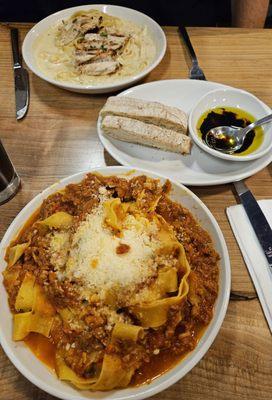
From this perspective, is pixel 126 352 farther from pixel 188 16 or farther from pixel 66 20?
pixel 188 16

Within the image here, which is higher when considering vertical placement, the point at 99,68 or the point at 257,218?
the point at 99,68

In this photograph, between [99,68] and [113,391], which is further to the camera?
[99,68]

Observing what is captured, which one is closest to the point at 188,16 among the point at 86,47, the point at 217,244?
the point at 86,47

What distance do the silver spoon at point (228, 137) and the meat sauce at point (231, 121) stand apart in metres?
0.03

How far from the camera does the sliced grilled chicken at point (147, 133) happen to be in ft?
6.80

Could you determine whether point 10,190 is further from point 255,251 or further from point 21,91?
point 255,251

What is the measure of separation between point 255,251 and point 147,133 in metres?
0.94

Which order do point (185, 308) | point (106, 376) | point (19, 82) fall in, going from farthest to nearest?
point (19, 82) < point (185, 308) < point (106, 376)

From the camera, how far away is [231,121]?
2250 mm

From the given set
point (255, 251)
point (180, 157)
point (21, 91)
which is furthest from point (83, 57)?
point (255, 251)

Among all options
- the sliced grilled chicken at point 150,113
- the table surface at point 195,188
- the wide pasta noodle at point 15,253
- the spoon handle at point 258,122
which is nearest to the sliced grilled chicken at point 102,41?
the table surface at point 195,188

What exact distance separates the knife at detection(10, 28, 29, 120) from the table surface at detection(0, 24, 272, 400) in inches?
1.9

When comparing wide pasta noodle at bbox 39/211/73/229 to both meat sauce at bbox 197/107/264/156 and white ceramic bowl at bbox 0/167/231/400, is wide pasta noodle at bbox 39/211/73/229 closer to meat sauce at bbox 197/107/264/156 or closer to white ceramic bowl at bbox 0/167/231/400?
white ceramic bowl at bbox 0/167/231/400

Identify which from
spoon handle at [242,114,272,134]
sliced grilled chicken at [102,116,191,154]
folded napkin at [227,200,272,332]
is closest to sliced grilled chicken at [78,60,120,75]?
sliced grilled chicken at [102,116,191,154]
